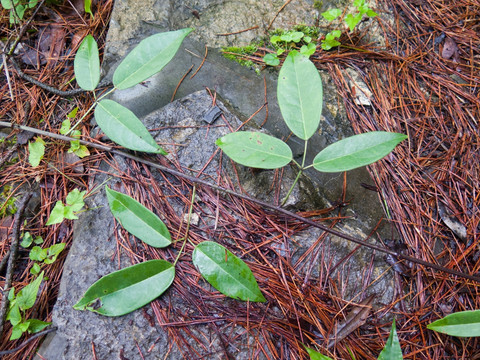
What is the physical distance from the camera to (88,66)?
155cm

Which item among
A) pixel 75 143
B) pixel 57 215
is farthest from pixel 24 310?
pixel 75 143

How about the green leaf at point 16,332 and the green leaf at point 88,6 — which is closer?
the green leaf at point 16,332

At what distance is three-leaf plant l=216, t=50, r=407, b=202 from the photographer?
4.22 ft

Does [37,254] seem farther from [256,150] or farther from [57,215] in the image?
[256,150]

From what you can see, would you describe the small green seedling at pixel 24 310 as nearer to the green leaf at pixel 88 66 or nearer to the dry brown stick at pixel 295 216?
the dry brown stick at pixel 295 216

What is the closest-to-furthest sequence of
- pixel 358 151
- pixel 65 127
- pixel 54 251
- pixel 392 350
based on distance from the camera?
1. pixel 392 350
2. pixel 358 151
3. pixel 54 251
4. pixel 65 127

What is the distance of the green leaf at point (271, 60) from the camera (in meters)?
1.70

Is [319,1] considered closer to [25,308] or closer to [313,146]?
[313,146]

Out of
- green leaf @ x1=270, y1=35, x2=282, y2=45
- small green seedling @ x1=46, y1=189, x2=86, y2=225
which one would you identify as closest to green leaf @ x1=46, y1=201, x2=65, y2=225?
small green seedling @ x1=46, y1=189, x2=86, y2=225

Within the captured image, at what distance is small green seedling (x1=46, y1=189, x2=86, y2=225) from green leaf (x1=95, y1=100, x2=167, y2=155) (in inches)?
12.4

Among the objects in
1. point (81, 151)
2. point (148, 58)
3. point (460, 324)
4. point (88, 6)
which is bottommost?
point (460, 324)

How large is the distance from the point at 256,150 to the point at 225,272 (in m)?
0.50

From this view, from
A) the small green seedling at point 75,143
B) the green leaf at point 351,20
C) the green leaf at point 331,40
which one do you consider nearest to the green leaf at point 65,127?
the small green seedling at point 75,143

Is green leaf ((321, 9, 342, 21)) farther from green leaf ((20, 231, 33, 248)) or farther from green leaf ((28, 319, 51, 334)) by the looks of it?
green leaf ((28, 319, 51, 334))
